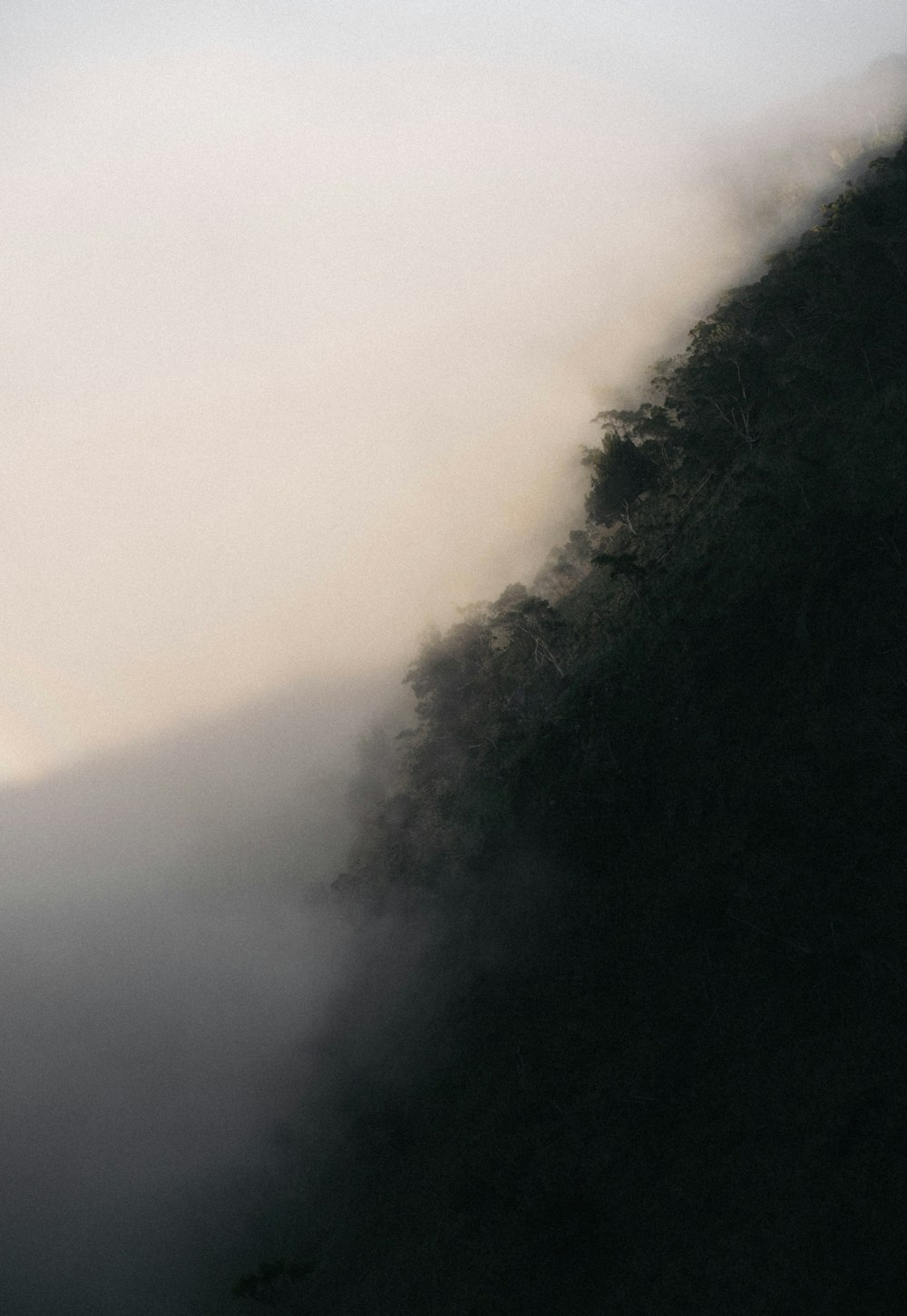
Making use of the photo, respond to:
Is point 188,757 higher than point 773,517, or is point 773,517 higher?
point 188,757

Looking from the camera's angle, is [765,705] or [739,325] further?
[739,325]

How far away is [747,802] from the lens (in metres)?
38.3

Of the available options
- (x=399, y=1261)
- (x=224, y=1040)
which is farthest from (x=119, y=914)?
(x=399, y=1261)

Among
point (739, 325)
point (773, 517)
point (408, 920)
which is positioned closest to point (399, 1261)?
point (408, 920)

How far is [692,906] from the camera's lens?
3816 centimetres

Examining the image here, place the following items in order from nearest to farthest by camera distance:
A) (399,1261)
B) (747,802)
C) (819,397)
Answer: (747,802), (399,1261), (819,397)

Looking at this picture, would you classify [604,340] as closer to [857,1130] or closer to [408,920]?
[408,920]

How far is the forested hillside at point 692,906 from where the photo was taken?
31.3 metres

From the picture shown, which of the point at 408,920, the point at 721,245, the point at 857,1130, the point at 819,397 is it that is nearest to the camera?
the point at 857,1130

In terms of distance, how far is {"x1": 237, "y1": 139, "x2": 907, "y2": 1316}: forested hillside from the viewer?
1234 inches

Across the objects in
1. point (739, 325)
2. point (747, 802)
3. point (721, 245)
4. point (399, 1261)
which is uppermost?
point (721, 245)

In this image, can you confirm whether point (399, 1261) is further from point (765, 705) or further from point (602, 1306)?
point (765, 705)

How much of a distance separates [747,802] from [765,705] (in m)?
4.99

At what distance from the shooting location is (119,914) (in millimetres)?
99312
